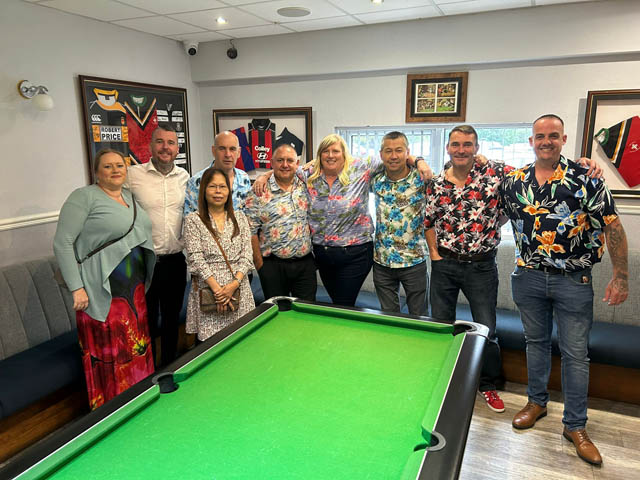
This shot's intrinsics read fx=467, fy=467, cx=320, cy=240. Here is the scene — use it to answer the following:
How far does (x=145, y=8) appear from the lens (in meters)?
3.29

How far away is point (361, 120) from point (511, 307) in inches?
81.0

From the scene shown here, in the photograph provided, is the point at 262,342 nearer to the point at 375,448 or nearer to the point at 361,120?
the point at 375,448

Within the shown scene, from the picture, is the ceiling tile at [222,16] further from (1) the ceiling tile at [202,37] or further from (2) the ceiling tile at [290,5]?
(1) the ceiling tile at [202,37]

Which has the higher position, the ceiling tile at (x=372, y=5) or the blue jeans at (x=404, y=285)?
the ceiling tile at (x=372, y=5)

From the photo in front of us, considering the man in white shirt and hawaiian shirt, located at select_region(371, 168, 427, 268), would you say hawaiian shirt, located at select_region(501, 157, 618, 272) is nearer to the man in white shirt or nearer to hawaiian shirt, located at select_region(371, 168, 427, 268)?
hawaiian shirt, located at select_region(371, 168, 427, 268)

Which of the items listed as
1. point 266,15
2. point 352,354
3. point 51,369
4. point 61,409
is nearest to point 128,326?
point 51,369

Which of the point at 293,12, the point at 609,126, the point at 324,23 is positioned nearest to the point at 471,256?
the point at 609,126

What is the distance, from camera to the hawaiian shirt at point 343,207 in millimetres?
2719

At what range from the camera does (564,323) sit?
236cm

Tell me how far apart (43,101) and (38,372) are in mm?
1733

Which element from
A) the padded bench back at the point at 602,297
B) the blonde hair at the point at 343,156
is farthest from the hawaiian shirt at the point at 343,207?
the padded bench back at the point at 602,297

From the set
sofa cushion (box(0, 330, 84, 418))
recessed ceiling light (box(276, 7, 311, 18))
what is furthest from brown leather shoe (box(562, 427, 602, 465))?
recessed ceiling light (box(276, 7, 311, 18))

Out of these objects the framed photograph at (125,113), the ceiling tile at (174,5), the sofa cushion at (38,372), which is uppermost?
the ceiling tile at (174,5)

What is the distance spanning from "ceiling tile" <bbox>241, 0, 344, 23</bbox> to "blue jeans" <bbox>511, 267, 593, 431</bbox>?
7.32ft
